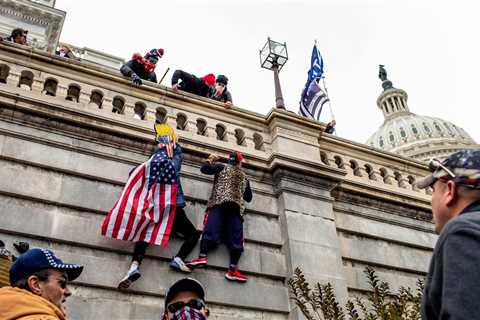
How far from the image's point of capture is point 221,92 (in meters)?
12.3

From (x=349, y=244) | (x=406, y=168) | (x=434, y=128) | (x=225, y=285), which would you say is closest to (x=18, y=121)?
(x=225, y=285)

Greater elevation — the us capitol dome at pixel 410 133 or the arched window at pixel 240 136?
the us capitol dome at pixel 410 133

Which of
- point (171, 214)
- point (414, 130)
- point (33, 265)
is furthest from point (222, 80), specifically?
point (414, 130)

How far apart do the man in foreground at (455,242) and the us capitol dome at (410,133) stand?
264 feet

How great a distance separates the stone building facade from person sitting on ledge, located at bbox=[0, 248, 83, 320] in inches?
142

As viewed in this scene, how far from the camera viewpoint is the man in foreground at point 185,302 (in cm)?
571

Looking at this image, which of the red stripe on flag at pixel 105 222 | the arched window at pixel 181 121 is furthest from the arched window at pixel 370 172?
the red stripe on flag at pixel 105 222

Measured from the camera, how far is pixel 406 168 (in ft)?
43.2

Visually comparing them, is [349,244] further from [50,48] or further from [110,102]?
[50,48]

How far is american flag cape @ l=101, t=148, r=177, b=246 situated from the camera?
8.32m

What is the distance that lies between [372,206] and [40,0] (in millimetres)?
26459

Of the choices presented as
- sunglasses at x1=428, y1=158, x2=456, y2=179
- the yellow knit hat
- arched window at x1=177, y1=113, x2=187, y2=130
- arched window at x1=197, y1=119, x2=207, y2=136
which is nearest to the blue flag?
arched window at x1=197, y1=119, x2=207, y2=136

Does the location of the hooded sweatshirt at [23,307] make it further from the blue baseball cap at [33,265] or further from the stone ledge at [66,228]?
the stone ledge at [66,228]

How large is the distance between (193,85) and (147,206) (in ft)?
13.1
